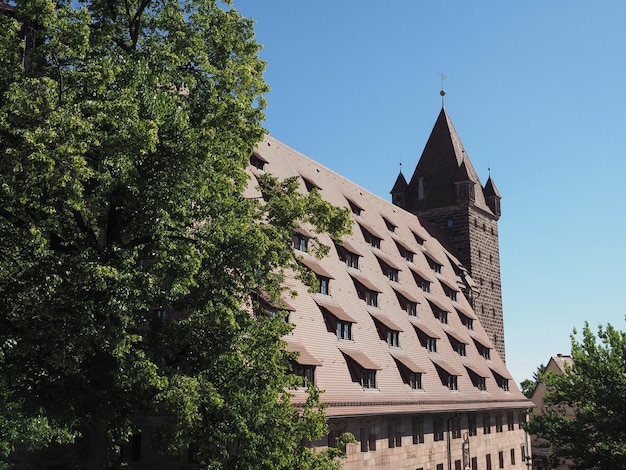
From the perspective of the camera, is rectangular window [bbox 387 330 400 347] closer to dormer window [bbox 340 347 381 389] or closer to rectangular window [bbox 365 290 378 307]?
rectangular window [bbox 365 290 378 307]

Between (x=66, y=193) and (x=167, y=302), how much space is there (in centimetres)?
305

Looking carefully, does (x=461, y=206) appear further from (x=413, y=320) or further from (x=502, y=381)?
(x=413, y=320)

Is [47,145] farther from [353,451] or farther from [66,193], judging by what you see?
[353,451]

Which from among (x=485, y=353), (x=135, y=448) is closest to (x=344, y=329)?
(x=135, y=448)

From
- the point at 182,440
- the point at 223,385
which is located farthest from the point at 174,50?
the point at 182,440

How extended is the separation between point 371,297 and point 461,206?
2073 centimetres

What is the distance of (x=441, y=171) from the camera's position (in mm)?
55281

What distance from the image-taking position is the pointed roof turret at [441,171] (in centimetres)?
5447

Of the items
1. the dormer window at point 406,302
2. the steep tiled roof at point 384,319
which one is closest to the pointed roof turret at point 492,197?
the steep tiled roof at point 384,319

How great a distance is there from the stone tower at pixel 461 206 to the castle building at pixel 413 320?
0.29 feet

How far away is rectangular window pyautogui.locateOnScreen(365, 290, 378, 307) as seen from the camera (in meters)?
34.9

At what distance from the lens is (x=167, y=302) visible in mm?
14734

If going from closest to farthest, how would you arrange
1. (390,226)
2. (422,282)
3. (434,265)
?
(422,282), (390,226), (434,265)

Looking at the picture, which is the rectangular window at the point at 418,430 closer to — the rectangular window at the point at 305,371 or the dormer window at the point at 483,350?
the rectangular window at the point at 305,371
